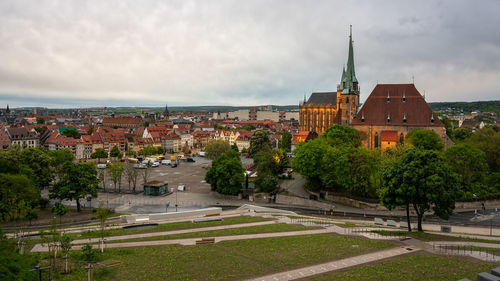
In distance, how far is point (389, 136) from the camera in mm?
68000

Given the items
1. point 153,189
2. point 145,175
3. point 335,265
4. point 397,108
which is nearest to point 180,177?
point 145,175

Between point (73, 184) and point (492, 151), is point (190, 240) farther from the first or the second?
point (492, 151)

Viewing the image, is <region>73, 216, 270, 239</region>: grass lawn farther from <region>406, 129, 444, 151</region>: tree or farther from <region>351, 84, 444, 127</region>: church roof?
<region>351, 84, 444, 127</region>: church roof

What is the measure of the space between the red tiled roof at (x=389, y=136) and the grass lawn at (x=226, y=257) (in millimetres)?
46808

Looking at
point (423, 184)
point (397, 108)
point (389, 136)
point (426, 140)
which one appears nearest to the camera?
point (423, 184)

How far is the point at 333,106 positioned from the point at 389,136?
44.0 m

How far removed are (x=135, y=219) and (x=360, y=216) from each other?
2599 centimetres

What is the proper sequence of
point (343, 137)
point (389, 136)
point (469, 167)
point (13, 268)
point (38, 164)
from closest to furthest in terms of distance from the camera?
point (13, 268), point (469, 167), point (38, 164), point (343, 137), point (389, 136)

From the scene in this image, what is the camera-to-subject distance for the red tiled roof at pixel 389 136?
221 feet

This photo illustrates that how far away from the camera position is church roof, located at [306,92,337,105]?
112550 mm

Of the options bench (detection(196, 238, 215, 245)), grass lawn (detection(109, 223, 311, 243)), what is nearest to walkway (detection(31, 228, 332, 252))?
bench (detection(196, 238, 215, 245))

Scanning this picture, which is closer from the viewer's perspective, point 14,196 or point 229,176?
point 14,196

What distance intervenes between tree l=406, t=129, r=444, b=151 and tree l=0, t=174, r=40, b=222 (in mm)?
55099

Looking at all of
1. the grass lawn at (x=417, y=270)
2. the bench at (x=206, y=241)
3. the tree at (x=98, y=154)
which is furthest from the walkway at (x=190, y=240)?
the tree at (x=98, y=154)
